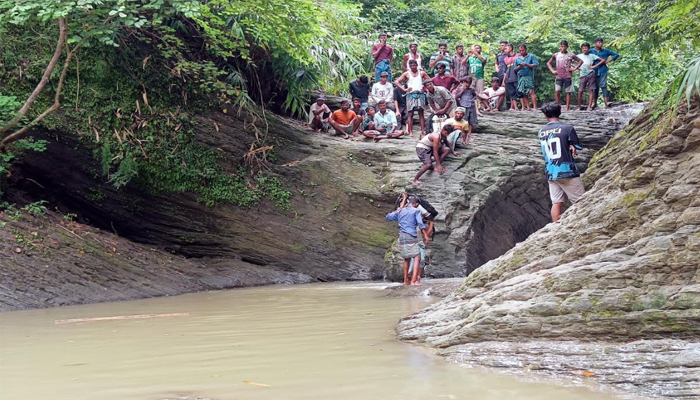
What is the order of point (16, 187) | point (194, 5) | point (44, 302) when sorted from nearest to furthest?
point (44, 302) → point (194, 5) → point (16, 187)

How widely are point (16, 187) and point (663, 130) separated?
1234cm

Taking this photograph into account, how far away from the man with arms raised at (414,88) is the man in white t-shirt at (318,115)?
1.95 meters

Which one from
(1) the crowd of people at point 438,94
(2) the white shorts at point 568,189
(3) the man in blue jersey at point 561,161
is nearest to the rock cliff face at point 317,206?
(1) the crowd of people at point 438,94

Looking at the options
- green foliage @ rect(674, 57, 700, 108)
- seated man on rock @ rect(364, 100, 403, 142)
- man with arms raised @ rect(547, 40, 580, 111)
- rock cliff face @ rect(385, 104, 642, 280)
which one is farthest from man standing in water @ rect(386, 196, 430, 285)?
man with arms raised @ rect(547, 40, 580, 111)

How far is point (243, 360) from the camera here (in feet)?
19.3

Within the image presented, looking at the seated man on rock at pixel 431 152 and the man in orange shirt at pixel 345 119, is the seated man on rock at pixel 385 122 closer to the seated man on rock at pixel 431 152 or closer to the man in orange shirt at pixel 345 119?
the man in orange shirt at pixel 345 119

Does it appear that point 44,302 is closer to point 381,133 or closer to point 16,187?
point 16,187

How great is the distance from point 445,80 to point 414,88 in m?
0.90

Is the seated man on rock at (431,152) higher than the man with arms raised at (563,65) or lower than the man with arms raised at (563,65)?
lower

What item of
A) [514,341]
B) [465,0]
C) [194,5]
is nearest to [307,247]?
[194,5]

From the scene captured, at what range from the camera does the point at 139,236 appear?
15.3 m

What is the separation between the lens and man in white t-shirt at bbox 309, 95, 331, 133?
1812cm

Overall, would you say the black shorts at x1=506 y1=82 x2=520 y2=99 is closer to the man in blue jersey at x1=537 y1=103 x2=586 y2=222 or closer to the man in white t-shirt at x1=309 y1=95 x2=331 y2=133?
the man in white t-shirt at x1=309 y1=95 x2=331 y2=133

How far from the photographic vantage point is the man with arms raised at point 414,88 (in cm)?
1764
